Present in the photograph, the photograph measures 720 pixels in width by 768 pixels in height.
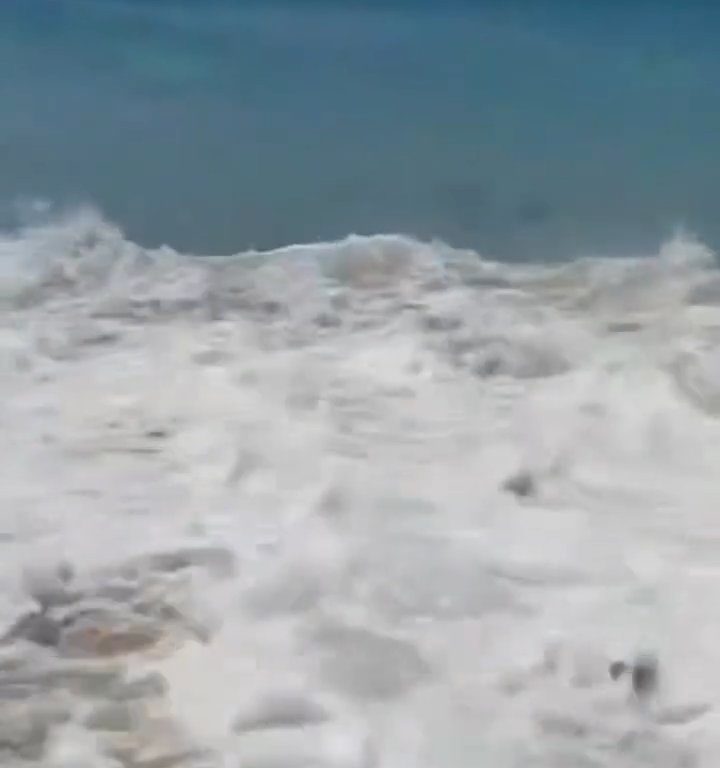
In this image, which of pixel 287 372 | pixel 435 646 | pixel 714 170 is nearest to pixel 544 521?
pixel 435 646

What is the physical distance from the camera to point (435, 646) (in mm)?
806

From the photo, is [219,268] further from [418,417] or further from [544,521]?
[544,521]

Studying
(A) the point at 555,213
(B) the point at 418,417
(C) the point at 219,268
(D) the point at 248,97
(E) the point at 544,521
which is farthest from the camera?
(D) the point at 248,97

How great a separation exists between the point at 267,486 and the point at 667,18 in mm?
1280

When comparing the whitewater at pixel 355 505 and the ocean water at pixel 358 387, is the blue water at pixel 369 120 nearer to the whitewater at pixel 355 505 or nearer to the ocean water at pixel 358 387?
the ocean water at pixel 358 387

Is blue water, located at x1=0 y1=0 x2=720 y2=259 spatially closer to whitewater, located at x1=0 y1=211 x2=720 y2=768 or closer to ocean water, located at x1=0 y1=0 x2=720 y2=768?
ocean water, located at x1=0 y1=0 x2=720 y2=768

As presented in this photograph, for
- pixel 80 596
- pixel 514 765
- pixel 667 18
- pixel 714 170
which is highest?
pixel 667 18

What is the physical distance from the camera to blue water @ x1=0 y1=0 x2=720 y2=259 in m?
1.52

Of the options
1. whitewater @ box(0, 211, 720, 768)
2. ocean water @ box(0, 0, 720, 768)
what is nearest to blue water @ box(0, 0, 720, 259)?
ocean water @ box(0, 0, 720, 768)

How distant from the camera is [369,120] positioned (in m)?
1.74

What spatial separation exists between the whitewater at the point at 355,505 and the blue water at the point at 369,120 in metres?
0.11

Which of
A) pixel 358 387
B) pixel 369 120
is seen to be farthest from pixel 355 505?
pixel 369 120

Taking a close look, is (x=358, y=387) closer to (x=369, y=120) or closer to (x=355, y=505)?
(x=355, y=505)

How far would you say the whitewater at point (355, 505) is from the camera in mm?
747
